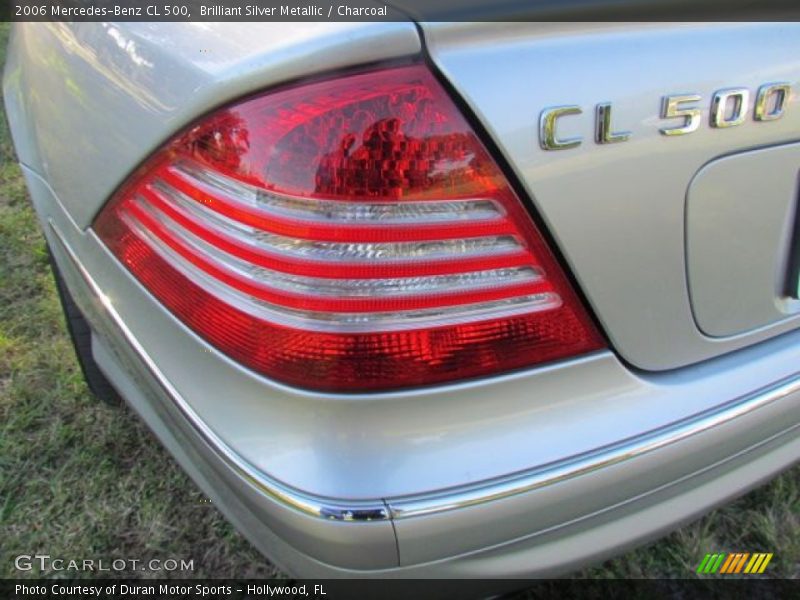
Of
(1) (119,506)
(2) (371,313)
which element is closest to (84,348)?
(1) (119,506)

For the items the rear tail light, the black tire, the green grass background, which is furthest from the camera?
the black tire

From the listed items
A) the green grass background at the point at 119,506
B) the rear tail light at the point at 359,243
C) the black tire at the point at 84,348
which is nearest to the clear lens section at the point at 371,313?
the rear tail light at the point at 359,243

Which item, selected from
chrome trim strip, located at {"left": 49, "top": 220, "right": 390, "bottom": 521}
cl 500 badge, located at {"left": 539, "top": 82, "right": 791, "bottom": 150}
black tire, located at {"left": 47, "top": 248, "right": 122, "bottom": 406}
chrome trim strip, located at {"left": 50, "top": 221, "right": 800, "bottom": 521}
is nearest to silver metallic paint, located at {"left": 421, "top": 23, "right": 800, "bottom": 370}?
cl 500 badge, located at {"left": 539, "top": 82, "right": 791, "bottom": 150}

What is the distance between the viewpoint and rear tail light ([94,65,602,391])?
3.27ft

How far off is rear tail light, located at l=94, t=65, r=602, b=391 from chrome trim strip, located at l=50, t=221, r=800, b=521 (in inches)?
6.4

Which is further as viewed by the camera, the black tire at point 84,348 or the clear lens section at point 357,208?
the black tire at point 84,348

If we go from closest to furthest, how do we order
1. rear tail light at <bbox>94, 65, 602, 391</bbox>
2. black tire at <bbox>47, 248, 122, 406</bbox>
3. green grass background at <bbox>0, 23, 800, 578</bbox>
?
1. rear tail light at <bbox>94, 65, 602, 391</bbox>
2. green grass background at <bbox>0, 23, 800, 578</bbox>
3. black tire at <bbox>47, 248, 122, 406</bbox>

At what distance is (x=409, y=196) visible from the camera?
40.2 inches

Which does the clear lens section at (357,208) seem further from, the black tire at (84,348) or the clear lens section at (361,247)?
the black tire at (84,348)

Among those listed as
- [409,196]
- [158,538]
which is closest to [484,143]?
[409,196]

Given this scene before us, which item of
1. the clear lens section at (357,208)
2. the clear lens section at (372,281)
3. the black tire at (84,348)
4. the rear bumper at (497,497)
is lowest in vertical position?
the black tire at (84,348)

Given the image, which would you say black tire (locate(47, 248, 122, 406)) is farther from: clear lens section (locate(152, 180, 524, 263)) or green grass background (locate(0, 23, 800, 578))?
clear lens section (locate(152, 180, 524, 263))

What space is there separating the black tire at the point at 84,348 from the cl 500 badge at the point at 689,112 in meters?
1.60

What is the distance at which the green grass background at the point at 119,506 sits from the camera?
1.93 meters
